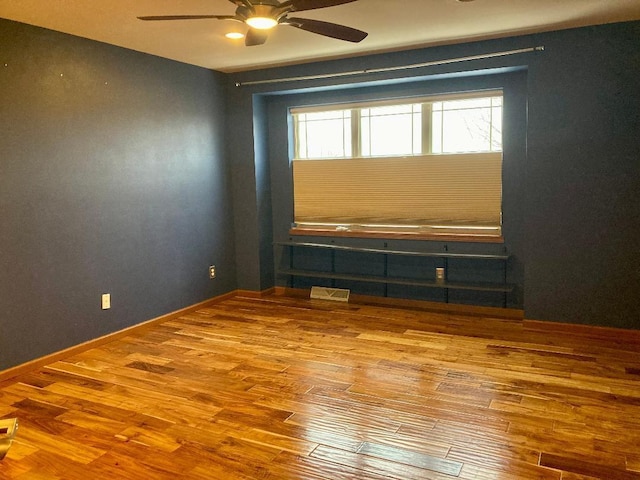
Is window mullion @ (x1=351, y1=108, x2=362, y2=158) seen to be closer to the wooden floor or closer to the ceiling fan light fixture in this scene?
the wooden floor

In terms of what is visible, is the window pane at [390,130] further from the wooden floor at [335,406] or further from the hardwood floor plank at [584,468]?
the hardwood floor plank at [584,468]

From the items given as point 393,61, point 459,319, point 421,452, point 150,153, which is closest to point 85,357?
point 150,153

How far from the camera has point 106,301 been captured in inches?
170

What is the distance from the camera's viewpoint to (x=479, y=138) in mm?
4859

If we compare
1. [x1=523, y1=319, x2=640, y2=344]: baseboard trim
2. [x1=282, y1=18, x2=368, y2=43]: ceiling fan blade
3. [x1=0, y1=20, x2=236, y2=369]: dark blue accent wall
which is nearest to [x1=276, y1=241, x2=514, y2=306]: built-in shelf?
[x1=523, y1=319, x2=640, y2=344]: baseboard trim

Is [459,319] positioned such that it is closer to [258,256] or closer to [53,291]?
[258,256]

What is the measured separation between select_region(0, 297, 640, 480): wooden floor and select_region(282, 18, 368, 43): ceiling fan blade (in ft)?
7.02

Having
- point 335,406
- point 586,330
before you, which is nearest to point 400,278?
point 586,330

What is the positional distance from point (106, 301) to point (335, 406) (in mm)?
2245

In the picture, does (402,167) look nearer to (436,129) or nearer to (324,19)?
(436,129)

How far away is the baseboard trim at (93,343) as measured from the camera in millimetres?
3650

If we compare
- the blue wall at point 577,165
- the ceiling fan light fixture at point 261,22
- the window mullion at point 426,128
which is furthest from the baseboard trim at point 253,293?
the ceiling fan light fixture at point 261,22

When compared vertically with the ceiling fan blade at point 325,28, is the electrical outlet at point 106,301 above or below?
below

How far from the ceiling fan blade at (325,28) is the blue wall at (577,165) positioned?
5.56ft
